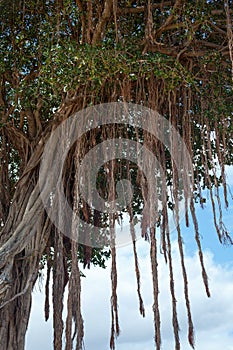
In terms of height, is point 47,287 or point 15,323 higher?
point 47,287

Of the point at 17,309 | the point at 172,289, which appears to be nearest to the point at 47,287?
the point at 17,309

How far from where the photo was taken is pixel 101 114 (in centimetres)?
432

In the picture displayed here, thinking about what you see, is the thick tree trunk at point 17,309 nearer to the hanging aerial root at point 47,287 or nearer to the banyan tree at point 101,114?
the banyan tree at point 101,114

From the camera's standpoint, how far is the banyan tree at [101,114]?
153 inches

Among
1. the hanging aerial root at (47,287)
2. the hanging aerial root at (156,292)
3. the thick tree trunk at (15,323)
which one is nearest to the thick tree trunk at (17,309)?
the thick tree trunk at (15,323)

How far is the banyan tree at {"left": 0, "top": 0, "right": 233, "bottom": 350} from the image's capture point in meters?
3.89

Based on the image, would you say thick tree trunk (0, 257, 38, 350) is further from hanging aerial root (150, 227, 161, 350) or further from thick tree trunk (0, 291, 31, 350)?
hanging aerial root (150, 227, 161, 350)

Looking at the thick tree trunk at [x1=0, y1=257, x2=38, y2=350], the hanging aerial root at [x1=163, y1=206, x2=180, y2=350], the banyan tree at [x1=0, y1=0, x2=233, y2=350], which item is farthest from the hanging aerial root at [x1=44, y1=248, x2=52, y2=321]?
the hanging aerial root at [x1=163, y1=206, x2=180, y2=350]

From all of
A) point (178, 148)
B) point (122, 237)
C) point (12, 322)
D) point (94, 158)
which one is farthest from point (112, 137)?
point (12, 322)

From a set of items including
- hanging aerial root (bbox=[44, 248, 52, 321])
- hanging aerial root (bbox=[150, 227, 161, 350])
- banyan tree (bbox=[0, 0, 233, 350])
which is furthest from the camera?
hanging aerial root (bbox=[44, 248, 52, 321])

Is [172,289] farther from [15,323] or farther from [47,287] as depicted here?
[47,287]

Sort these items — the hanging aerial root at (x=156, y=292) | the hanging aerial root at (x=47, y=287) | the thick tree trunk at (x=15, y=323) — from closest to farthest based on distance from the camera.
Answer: the hanging aerial root at (x=156, y=292)
the thick tree trunk at (x=15, y=323)
the hanging aerial root at (x=47, y=287)

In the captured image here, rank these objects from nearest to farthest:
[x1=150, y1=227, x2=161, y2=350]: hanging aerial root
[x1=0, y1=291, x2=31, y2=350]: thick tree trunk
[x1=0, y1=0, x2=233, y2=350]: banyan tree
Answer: [x1=150, y1=227, x2=161, y2=350]: hanging aerial root
[x1=0, y1=0, x2=233, y2=350]: banyan tree
[x1=0, y1=291, x2=31, y2=350]: thick tree trunk

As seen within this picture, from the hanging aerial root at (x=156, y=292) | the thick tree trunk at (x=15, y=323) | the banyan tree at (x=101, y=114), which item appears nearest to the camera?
the hanging aerial root at (x=156, y=292)
